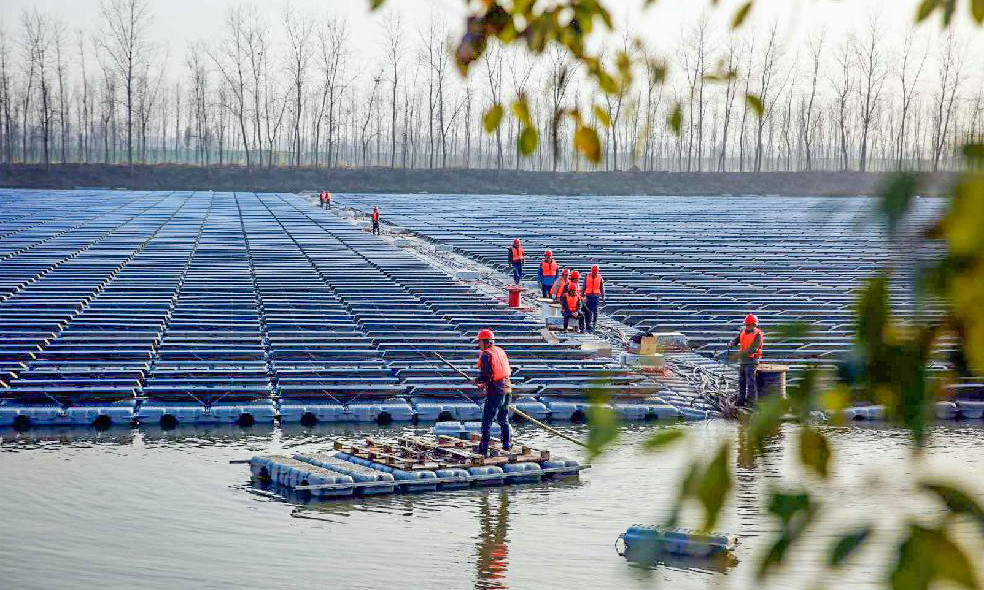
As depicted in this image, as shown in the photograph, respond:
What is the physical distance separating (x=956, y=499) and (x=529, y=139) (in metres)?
1.78

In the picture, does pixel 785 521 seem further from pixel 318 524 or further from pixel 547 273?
pixel 547 273

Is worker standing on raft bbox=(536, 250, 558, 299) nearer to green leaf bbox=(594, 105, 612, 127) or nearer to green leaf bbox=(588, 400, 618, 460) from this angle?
green leaf bbox=(594, 105, 612, 127)

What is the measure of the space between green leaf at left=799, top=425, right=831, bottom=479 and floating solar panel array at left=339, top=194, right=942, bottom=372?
298 mm

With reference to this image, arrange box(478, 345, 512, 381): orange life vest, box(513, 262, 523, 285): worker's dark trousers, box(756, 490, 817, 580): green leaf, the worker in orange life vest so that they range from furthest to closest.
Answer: box(513, 262, 523, 285): worker's dark trousers < the worker in orange life vest < box(478, 345, 512, 381): orange life vest < box(756, 490, 817, 580): green leaf

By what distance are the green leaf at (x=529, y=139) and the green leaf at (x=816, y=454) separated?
1.33 metres

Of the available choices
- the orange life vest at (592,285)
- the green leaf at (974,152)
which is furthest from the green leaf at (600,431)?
the orange life vest at (592,285)

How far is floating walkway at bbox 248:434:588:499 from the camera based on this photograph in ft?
57.2

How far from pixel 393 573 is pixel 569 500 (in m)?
4.28

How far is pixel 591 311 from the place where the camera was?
3269 cm

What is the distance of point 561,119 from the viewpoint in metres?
4.32

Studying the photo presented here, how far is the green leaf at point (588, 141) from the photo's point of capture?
157 inches

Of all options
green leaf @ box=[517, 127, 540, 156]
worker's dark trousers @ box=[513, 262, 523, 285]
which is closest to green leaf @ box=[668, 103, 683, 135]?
green leaf @ box=[517, 127, 540, 156]

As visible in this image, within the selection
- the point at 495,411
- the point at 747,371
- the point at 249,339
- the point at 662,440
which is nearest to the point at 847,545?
the point at 662,440

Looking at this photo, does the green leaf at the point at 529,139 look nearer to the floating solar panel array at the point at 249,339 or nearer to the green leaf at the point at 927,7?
the green leaf at the point at 927,7
